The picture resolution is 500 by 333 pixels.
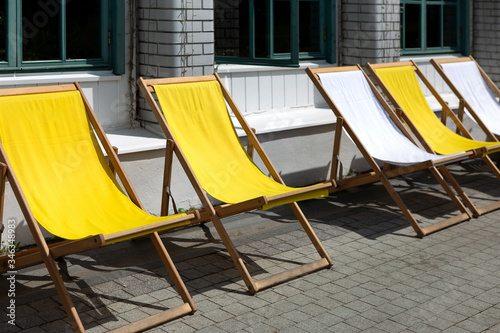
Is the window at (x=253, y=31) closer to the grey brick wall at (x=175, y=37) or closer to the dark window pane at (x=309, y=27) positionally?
the dark window pane at (x=309, y=27)

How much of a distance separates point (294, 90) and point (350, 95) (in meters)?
1.65

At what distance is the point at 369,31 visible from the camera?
7.95 m

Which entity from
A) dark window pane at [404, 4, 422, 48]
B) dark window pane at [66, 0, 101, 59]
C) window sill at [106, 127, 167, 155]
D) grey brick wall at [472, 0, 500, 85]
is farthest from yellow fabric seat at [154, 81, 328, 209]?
grey brick wall at [472, 0, 500, 85]

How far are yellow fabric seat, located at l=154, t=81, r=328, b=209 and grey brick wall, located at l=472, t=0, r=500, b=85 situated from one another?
5.64m

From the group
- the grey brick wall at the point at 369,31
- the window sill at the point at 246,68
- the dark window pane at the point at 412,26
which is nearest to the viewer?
the window sill at the point at 246,68

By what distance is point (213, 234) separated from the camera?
5535 millimetres

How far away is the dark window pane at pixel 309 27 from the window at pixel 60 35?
2.44 metres

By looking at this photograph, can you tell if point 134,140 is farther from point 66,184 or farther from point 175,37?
point 66,184

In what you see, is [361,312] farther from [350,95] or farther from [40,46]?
[40,46]

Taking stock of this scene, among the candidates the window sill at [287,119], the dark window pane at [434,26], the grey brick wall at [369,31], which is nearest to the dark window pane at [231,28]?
the window sill at [287,119]

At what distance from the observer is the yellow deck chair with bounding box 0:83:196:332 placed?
3.79 metres

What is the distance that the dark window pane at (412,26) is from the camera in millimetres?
8969

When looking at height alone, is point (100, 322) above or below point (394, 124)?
below

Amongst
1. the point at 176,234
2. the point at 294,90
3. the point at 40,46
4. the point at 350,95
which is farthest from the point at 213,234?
the point at 294,90
